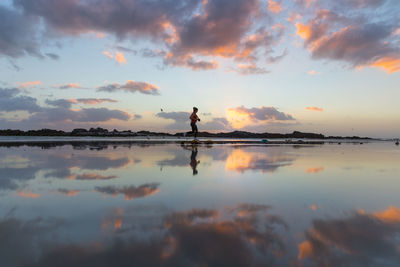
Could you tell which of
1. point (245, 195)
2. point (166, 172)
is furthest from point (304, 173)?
point (166, 172)

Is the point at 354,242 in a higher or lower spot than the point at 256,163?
lower

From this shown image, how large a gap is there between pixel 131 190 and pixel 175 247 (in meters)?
2.28

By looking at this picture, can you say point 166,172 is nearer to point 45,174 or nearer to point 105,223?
point 45,174

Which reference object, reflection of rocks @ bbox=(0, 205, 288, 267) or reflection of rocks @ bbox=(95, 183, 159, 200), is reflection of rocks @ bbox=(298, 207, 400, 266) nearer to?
reflection of rocks @ bbox=(0, 205, 288, 267)

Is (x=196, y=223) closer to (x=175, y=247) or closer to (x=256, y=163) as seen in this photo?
(x=175, y=247)

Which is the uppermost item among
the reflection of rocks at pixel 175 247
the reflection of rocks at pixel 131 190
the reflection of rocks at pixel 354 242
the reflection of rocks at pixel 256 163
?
the reflection of rocks at pixel 256 163

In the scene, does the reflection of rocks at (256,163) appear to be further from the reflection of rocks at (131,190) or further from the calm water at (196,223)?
the reflection of rocks at (131,190)

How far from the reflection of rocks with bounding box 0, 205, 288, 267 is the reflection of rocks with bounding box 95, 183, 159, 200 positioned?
1.03m

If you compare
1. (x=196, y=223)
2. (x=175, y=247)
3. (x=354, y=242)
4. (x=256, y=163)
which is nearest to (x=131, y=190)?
(x=196, y=223)

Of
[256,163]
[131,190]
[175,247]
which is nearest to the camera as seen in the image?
[175,247]

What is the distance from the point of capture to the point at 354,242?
7.46 ft

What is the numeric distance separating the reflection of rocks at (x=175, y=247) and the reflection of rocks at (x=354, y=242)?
1.06ft

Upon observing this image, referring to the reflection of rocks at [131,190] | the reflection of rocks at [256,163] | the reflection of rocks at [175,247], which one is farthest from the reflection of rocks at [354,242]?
the reflection of rocks at [256,163]

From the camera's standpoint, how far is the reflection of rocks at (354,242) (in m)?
1.96
